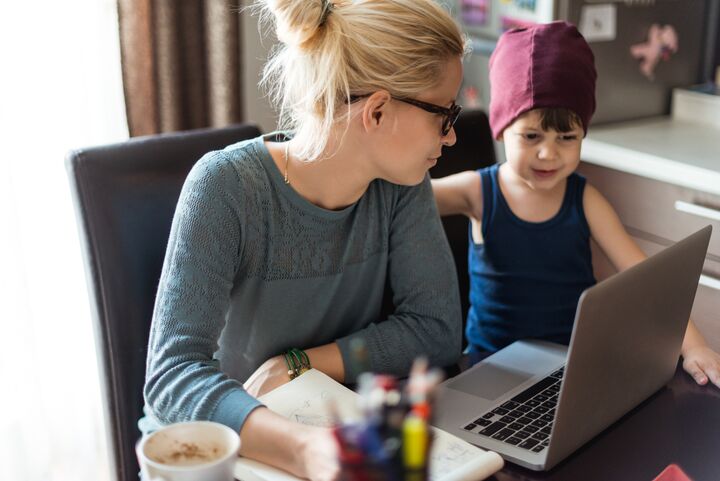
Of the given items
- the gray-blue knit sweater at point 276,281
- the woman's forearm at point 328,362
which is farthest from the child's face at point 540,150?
the woman's forearm at point 328,362

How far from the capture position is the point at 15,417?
2162 mm

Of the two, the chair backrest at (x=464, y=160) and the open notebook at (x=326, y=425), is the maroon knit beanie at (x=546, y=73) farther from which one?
the open notebook at (x=326, y=425)

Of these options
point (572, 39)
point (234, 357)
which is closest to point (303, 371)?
point (234, 357)

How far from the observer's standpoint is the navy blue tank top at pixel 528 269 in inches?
63.7

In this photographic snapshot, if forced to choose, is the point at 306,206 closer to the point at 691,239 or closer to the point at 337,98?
the point at 337,98

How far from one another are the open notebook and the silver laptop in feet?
0.20

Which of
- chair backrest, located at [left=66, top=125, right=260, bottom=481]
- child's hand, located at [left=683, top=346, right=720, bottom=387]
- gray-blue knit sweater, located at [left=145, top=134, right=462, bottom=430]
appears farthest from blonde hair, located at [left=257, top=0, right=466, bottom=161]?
child's hand, located at [left=683, top=346, right=720, bottom=387]

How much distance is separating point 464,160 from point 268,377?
76 centimetres

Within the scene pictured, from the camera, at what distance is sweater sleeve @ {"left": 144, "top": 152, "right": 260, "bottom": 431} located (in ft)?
3.57

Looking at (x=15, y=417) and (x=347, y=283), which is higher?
(x=347, y=283)

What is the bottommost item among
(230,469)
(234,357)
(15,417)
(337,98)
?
(15,417)

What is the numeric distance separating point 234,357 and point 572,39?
824 millimetres

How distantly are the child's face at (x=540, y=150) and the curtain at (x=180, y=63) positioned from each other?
3.04 ft

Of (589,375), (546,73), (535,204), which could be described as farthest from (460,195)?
(589,375)
